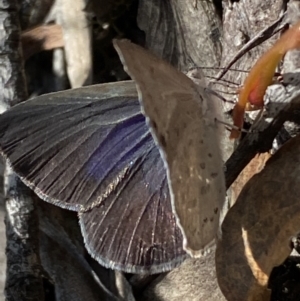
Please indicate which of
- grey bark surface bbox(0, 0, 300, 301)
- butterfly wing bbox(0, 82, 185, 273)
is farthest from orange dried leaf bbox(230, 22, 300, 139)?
butterfly wing bbox(0, 82, 185, 273)

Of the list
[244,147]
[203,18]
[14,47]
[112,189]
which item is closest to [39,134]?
[112,189]

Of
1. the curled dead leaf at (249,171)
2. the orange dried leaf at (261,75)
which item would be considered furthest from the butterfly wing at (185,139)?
the curled dead leaf at (249,171)

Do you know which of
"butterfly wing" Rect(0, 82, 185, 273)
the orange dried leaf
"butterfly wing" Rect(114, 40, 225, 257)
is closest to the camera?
"butterfly wing" Rect(114, 40, 225, 257)

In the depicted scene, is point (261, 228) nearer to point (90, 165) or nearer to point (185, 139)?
point (185, 139)

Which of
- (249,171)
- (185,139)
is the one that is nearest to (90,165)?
(185,139)

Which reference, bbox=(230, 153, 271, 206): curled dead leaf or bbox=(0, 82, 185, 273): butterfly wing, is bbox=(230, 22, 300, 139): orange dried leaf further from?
bbox=(0, 82, 185, 273): butterfly wing
